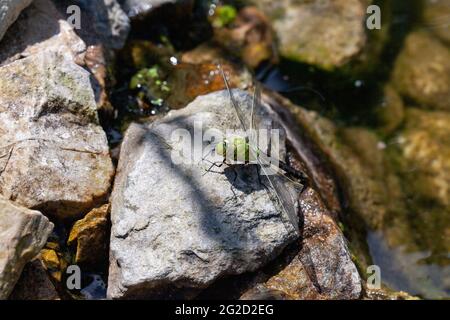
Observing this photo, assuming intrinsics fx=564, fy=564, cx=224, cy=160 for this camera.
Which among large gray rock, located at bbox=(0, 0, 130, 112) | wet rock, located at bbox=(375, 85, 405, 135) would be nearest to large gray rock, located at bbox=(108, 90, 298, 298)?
large gray rock, located at bbox=(0, 0, 130, 112)

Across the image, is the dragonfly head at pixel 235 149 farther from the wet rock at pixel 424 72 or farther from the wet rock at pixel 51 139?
the wet rock at pixel 424 72

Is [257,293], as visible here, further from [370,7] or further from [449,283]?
[370,7]

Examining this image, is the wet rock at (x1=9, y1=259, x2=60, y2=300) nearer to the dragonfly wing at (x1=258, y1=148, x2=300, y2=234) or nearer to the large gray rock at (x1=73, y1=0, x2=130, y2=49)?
the dragonfly wing at (x1=258, y1=148, x2=300, y2=234)

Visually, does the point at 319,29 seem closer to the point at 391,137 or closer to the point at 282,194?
the point at 391,137

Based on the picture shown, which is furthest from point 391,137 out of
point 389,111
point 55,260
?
point 55,260

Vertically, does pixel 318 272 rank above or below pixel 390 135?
below
